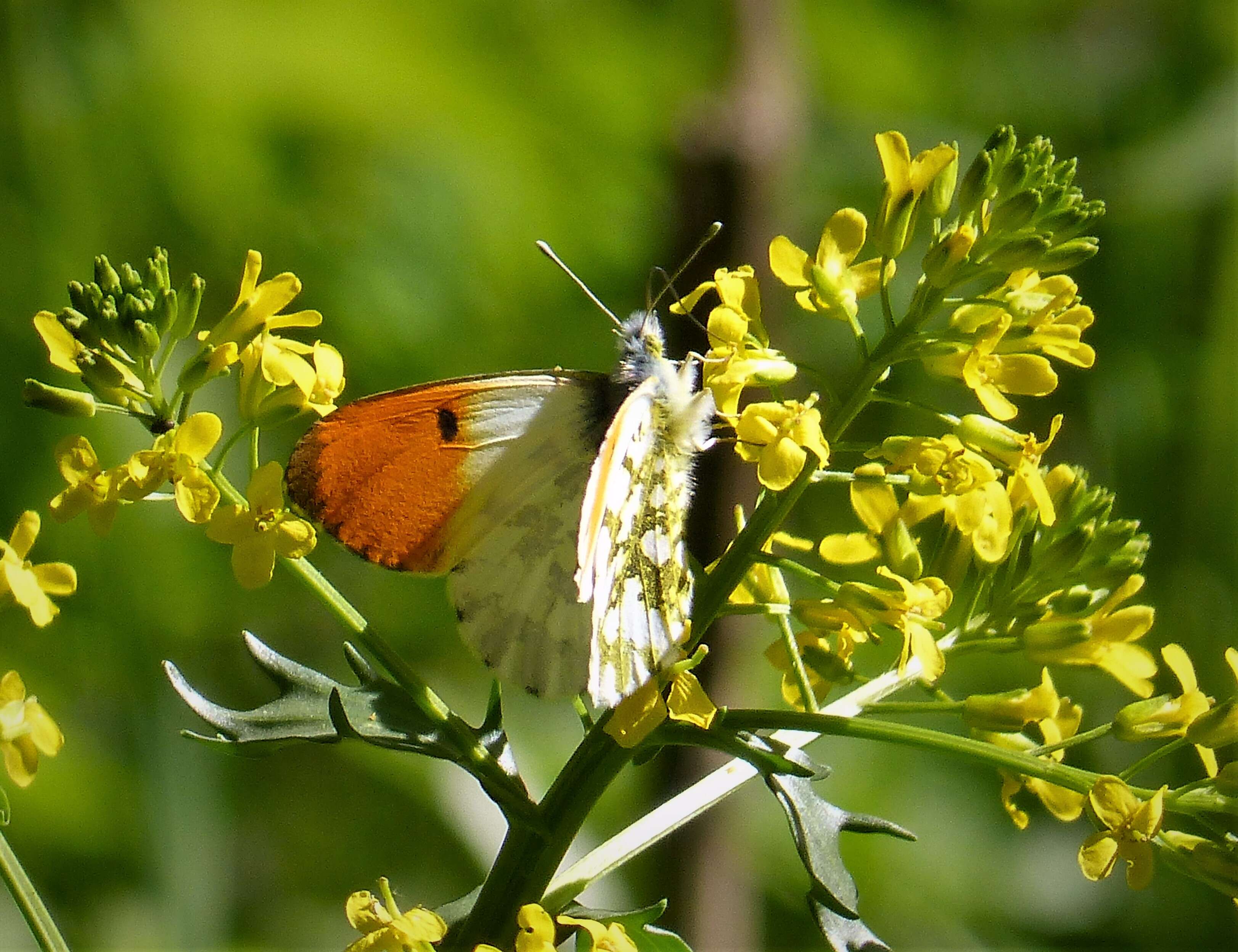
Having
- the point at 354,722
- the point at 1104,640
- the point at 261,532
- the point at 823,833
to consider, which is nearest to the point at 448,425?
the point at 261,532

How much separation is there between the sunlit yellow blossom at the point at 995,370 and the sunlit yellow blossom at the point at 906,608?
0.73 feet

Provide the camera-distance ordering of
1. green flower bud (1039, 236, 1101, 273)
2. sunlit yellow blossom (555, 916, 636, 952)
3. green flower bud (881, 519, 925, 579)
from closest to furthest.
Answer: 1. sunlit yellow blossom (555, 916, 636, 952)
2. green flower bud (1039, 236, 1101, 273)
3. green flower bud (881, 519, 925, 579)

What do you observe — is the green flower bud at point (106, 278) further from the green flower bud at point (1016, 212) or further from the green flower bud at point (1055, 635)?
the green flower bud at point (1055, 635)

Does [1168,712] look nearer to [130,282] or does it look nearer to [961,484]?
[961,484]

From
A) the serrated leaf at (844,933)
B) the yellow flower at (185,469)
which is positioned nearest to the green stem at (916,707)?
the serrated leaf at (844,933)

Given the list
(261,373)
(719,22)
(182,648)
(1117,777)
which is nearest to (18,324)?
(182,648)

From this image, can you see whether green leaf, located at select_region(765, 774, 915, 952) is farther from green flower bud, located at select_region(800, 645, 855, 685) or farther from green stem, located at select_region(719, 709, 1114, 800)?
green flower bud, located at select_region(800, 645, 855, 685)

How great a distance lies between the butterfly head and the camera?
2059 millimetres

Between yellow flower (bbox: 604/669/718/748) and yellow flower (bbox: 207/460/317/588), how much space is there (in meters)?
0.41

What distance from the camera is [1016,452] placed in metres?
1.54

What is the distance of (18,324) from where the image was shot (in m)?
3.64

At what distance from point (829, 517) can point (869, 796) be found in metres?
0.91

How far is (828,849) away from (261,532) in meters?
0.73

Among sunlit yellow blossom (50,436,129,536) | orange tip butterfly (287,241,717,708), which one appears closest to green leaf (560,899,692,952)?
orange tip butterfly (287,241,717,708)
